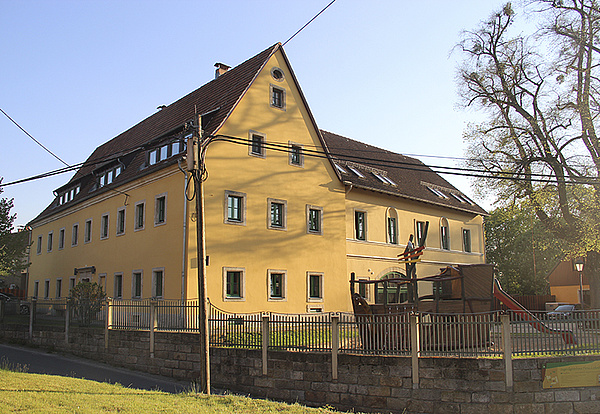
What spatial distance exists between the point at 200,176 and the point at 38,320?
1380 centimetres

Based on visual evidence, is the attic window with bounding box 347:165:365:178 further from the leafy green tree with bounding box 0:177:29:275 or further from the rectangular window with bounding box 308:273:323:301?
the leafy green tree with bounding box 0:177:29:275

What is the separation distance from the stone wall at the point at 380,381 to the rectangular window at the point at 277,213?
29.6 feet

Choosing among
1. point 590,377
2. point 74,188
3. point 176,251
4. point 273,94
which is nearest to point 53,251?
point 74,188

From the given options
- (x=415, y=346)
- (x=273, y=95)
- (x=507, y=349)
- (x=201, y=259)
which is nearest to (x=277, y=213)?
(x=273, y=95)

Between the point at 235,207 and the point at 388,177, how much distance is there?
43.9 feet

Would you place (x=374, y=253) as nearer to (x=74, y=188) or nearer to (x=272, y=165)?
(x=272, y=165)

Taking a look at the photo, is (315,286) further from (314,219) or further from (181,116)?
(181,116)

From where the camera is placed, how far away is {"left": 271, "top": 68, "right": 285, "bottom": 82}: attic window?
85.0 feet

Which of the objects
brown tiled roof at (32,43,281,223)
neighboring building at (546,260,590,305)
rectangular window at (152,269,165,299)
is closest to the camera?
rectangular window at (152,269,165,299)

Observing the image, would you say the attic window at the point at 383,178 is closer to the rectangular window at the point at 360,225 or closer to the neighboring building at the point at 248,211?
the neighboring building at the point at 248,211

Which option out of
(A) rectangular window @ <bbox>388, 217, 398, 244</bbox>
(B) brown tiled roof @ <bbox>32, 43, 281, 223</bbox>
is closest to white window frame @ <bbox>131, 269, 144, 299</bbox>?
(B) brown tiled roof @ <bbox>32, 43, 281, 223</bbox>

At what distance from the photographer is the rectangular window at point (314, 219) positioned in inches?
1042

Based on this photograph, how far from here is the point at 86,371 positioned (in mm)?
16641

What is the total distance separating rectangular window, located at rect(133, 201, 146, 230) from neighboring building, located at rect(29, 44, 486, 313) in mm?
53
